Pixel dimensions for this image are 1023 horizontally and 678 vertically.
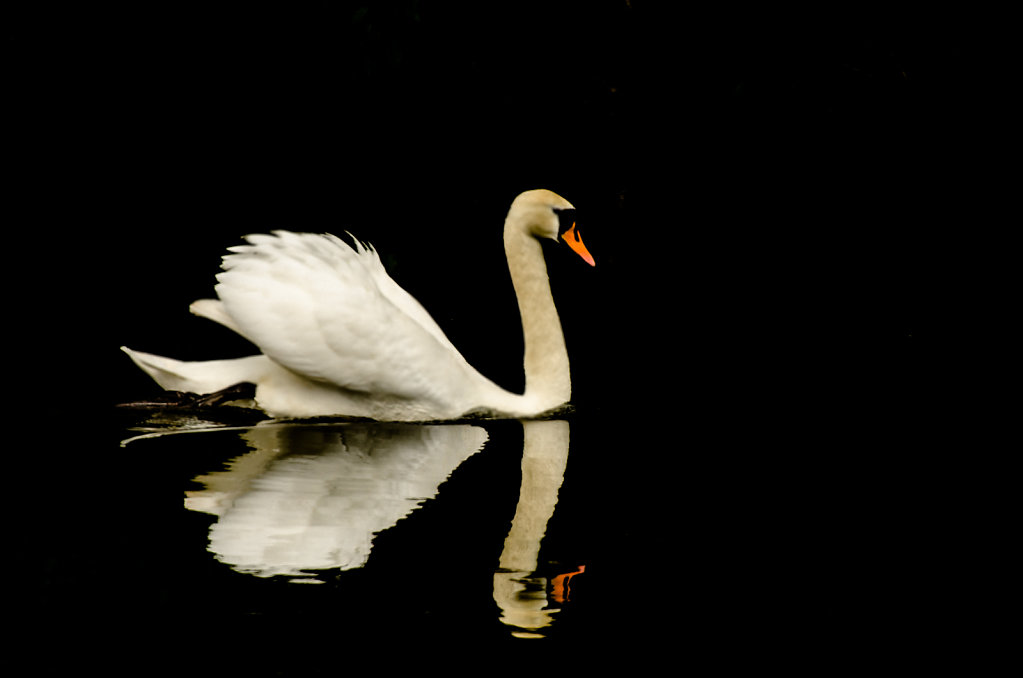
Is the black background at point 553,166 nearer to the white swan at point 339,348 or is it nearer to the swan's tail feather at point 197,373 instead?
the white swan at point 339,348

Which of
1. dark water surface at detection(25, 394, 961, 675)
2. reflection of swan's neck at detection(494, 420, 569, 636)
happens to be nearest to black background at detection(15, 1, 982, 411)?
reflection of swan's neck at detection(494, 420, 569, 636)

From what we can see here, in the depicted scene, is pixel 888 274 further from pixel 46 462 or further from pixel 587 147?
pixel 46 462

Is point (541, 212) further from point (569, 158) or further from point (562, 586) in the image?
point (562, 586)

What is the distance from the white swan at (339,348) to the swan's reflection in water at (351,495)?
14 centimetres

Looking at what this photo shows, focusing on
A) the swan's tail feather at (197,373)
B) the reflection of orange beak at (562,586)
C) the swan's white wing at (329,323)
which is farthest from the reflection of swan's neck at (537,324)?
the reflection of orange beak at (562,586)

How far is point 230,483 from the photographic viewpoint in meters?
4.65

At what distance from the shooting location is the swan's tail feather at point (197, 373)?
6.07 meters

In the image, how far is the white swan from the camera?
5.78 meters

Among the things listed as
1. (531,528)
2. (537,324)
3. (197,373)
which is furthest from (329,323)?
(531,528)

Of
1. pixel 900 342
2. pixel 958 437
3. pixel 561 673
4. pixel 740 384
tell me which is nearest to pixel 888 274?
pixel 900 342

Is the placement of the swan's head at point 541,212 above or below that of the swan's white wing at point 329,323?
above

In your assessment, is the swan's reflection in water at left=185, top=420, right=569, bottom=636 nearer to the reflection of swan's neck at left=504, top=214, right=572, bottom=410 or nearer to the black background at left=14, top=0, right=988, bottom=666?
the reflection of swan's neck at left=504, top=214, right=572, bottom=410

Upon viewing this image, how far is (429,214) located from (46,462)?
356 cm

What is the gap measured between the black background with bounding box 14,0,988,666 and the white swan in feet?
4.48
